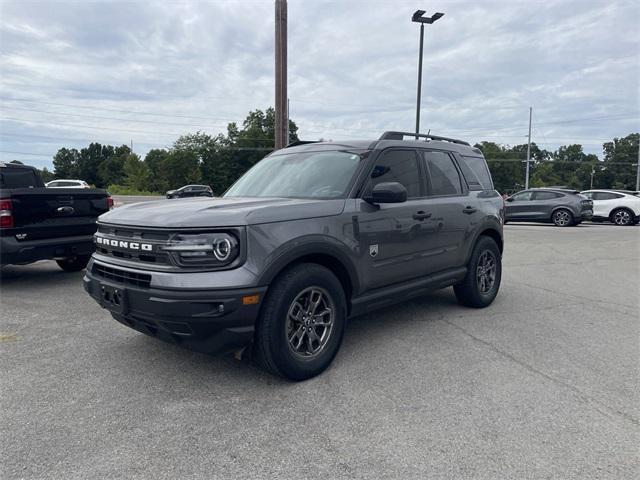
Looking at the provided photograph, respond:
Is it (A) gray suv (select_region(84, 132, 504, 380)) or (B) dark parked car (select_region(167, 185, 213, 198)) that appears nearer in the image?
(A) gray suv (select_region(84, 132, 504, 380))

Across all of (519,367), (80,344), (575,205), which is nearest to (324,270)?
(519,367)

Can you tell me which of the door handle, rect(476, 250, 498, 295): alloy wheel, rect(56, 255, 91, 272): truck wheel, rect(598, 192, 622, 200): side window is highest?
the door handle

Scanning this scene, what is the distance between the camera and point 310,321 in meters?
3.61

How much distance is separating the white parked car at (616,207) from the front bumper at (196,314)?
71.1 feet

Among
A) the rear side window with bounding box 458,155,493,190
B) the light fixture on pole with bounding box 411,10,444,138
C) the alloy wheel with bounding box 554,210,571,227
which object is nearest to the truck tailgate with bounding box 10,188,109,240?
the rear side window with bounding box 458,155,493,190

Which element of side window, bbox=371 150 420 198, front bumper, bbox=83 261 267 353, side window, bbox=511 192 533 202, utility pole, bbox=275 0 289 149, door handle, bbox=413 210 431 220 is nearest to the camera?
front bumper, bbox=83 261 267 353

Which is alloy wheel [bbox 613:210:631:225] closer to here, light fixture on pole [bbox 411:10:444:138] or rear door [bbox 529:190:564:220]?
rear door [bbox 529:190:564:220]

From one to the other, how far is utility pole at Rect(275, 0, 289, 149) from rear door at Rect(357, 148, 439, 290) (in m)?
6.75

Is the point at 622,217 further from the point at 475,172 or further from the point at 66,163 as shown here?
the point at 66,163

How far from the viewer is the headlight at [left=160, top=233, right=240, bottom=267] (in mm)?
3129

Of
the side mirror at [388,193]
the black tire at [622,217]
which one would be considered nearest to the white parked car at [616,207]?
the black tire at [622,217]

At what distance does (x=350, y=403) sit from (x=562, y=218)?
18.2 metres

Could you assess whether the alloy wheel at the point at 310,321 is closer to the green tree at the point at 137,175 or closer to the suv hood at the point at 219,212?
the suv hood at the point at 219,212

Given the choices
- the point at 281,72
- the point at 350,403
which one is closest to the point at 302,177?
the point at 350,403
